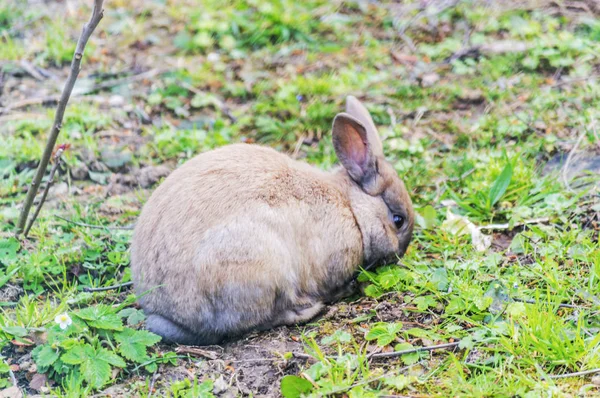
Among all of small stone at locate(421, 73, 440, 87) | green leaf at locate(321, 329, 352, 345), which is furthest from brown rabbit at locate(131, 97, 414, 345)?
small stone at locate(421, 73, 440, 87)

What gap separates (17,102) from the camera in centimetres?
625

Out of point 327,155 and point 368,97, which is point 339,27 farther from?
point 327,155

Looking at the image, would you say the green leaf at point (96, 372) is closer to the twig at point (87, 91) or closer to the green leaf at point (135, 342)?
the green leaf at point (135, 342)

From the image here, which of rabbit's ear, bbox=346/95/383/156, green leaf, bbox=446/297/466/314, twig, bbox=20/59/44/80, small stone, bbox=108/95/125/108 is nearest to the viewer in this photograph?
green leaf, bbox=446/297/466/314

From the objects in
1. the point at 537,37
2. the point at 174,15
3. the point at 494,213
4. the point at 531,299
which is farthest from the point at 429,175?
the point at 174,15

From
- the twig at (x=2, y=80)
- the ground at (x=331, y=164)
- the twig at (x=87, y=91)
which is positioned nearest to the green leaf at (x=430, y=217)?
the ground at (x=331, y=164)

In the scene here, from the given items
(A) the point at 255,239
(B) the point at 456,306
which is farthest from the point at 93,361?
(B) the point at 456,306

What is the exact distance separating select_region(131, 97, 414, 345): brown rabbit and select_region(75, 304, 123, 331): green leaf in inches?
8.6

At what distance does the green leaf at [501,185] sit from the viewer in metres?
4.68

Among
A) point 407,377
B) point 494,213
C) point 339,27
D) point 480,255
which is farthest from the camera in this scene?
point 339,27

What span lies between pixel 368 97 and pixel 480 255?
2.28 meters

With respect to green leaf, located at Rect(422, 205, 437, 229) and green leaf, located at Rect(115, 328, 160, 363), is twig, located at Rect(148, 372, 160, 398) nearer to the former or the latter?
green leaf, located at Rect(115, 328, 160, 363)

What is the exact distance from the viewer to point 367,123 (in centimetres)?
476

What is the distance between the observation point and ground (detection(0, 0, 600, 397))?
11.3 ft
